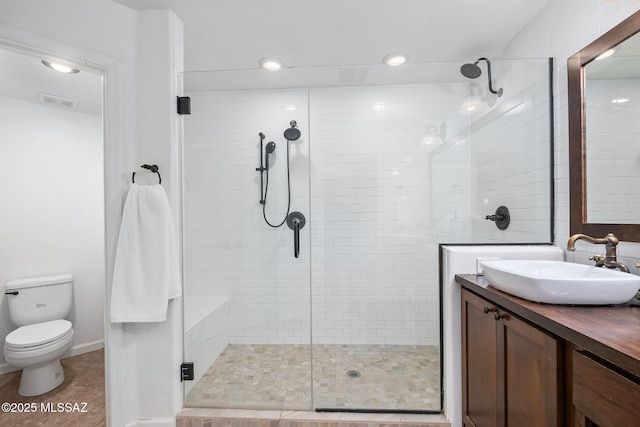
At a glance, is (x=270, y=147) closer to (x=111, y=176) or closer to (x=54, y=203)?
(x=111, y=176)

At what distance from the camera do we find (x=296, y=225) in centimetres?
190

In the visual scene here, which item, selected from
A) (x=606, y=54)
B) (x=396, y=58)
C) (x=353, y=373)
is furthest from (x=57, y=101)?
(x=606, y=54)

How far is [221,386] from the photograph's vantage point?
172 centimetres

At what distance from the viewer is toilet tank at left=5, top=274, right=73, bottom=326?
219cm

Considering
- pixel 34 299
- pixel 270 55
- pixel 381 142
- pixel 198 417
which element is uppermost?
pixel 270 55

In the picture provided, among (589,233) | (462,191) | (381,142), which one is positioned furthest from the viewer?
(381,142)

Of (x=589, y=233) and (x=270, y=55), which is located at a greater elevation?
(x=270, y=55)

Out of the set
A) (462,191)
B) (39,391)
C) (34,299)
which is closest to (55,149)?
(34,299)

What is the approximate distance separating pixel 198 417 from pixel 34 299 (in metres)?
1.84

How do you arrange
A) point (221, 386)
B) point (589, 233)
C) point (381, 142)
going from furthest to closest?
point (381, 142)
point (221, 386)
point (589, 233)

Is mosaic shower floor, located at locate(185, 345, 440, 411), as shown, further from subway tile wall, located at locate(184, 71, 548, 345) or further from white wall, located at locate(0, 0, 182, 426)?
white wall, located at locate(0, 0, 182, 426)

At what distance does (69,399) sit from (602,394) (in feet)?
9.44

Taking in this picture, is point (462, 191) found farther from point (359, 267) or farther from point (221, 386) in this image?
point (221, 386)

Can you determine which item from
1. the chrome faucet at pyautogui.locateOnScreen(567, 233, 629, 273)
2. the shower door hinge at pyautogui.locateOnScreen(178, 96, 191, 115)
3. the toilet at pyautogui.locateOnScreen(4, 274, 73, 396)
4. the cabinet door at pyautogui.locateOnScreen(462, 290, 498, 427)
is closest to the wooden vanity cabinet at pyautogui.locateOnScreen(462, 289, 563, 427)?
the cabinet door at pyautogui.locateOnScreen(462, 290, 498, 427)
